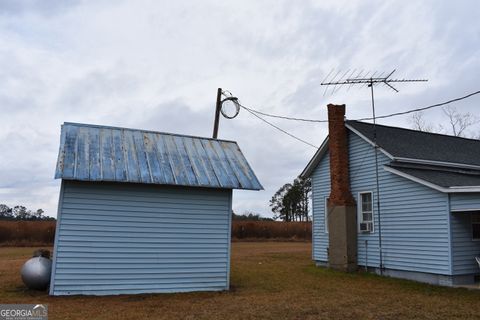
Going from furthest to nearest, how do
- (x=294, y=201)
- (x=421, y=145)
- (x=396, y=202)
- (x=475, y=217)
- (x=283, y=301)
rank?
(x=294, y=201) → (x=421, y=145) → (x=396, y=202) → (x=475, y=217) → (x=283, y=301)

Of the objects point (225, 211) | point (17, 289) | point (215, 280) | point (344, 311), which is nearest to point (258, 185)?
point (225, 211)

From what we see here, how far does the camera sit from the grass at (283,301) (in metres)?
9.21

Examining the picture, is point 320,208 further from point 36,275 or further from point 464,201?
point 36,275

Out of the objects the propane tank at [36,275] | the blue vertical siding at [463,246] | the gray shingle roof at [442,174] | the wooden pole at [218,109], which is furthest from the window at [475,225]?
the propane tank at [36,275]

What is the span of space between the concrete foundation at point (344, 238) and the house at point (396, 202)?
0.04 metres

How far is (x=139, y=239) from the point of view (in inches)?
453

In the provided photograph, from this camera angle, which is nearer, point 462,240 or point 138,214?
point 138,214

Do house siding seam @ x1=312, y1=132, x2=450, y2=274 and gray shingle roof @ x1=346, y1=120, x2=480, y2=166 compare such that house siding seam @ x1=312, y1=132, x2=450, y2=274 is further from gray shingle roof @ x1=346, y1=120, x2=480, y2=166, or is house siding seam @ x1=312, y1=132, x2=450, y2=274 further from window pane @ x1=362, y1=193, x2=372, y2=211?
→ gray shingle roof @ x1=346, y1=120, x2=480, y2=166

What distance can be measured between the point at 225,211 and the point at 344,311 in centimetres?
435

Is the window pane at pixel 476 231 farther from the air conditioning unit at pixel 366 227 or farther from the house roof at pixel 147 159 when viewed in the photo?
the house roof at pixel 147 159

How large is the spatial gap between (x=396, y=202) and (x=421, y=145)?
3701mm

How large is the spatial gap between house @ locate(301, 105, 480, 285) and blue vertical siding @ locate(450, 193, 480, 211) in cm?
3

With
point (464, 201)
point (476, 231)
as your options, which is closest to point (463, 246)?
point (476, 231)

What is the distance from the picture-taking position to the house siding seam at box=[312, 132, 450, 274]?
13.5 metres
